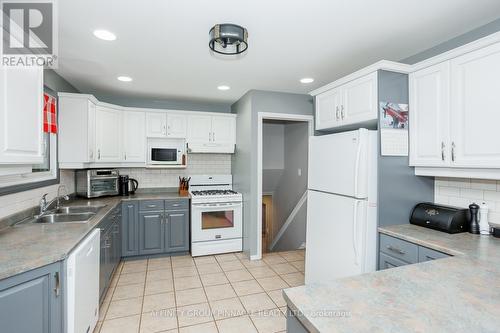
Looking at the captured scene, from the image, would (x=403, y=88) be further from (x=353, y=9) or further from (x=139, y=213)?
(x=139, y=213)

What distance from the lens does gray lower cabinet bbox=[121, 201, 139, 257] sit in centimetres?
359

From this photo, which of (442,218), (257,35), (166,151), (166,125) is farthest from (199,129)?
(442,218)

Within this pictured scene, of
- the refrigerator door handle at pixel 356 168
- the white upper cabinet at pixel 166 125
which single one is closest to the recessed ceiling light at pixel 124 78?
the white upper cabinet at pixel 166 125

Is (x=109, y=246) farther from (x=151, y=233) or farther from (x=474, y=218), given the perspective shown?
(x=474, y=218)

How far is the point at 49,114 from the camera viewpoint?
2783 mm

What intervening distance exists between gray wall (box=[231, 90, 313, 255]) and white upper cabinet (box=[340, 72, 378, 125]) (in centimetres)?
139

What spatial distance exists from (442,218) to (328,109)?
1410mm

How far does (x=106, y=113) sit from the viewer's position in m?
3.62

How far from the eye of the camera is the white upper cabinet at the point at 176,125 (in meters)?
4.11

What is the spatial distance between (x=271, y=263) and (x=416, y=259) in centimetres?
209

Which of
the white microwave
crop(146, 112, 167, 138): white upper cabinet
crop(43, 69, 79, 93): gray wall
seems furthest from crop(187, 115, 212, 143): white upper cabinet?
Result: crop(43, 69, 79, 93): gray wall

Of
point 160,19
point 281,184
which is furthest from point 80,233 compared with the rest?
point 281,184

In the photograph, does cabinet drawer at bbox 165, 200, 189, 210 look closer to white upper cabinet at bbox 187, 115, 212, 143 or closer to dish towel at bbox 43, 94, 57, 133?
white upper cabinet at bbox 187, 115, 212, 143

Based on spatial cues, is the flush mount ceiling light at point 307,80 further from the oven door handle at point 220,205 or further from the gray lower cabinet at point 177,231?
the gray lower cabinet at point 177,231
